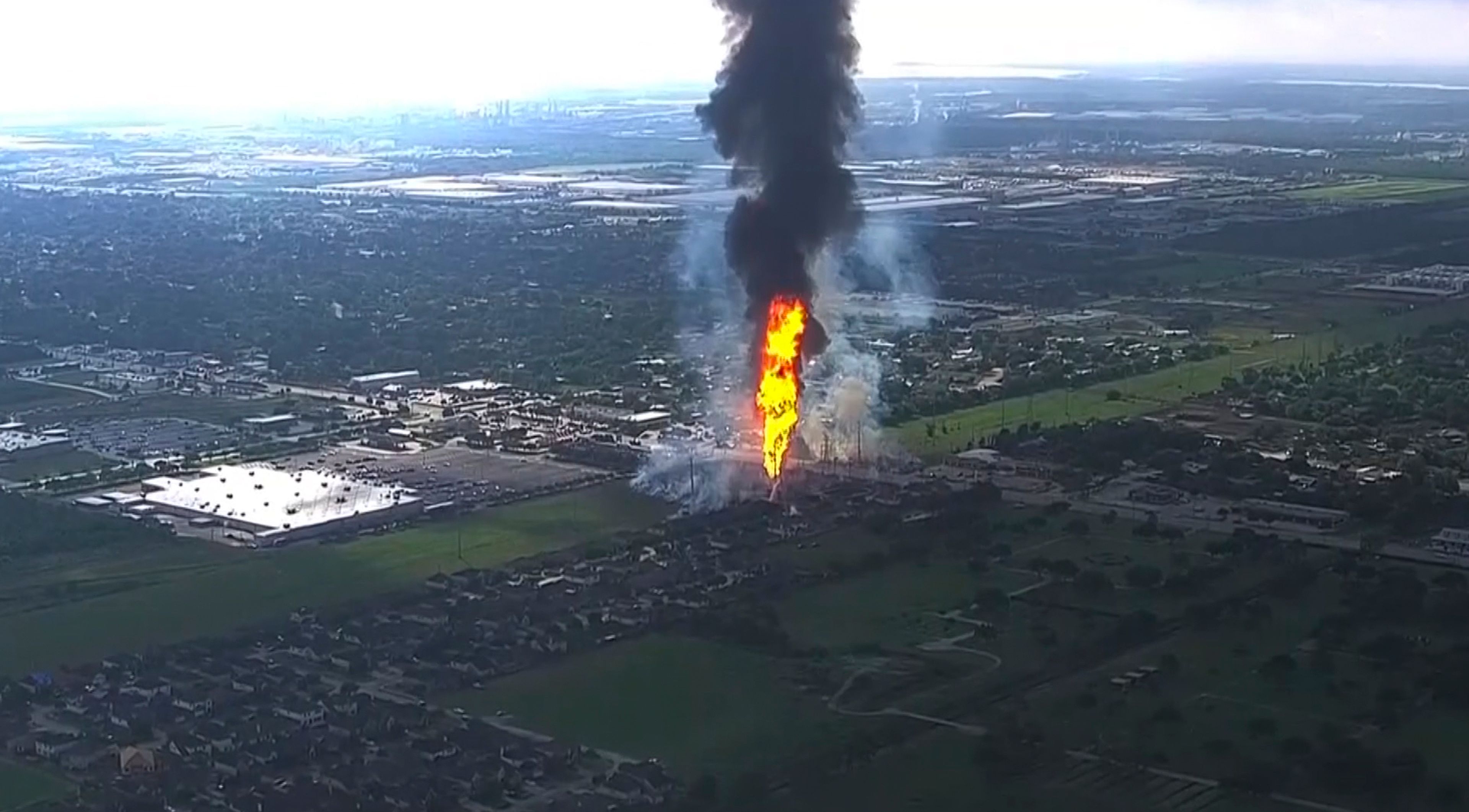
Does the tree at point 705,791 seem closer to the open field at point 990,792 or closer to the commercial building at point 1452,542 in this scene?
the open field at point 990,792

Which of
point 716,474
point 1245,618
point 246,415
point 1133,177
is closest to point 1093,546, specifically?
point 1245,618

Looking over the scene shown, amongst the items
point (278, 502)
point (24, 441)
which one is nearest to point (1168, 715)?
point (278, 502)

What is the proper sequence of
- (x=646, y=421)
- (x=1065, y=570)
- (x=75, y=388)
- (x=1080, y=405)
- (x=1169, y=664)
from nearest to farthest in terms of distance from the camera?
1. (x=1169, y=664)
2. (x=1065, y=570)
3. (x=646, y=421)
4. (x=1080, y=405)
5. (x=75, y=388)

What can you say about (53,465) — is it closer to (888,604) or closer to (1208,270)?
(888,604)

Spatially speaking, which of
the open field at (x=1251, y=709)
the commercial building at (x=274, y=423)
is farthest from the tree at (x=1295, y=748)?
the commercial building at (x=274, y=423)

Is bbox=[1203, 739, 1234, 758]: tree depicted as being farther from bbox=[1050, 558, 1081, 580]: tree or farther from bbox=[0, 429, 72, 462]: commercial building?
bbox=[0, 429, 72, 462]: commercial building

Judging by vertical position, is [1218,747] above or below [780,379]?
below

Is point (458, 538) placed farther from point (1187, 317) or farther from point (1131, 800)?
point (1187, 317)
